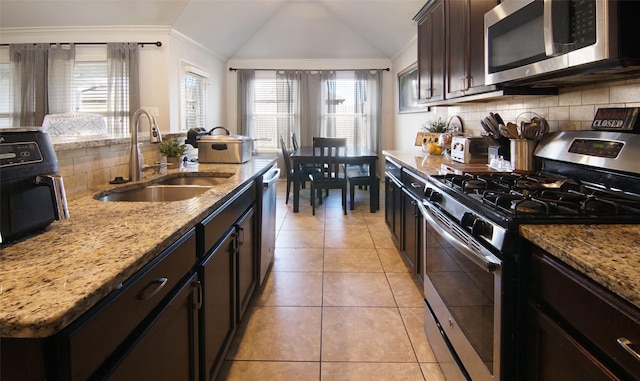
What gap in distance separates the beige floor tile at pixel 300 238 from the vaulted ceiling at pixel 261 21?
283cm

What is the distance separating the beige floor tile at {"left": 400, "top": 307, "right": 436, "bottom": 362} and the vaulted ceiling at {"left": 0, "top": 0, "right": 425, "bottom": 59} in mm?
3519

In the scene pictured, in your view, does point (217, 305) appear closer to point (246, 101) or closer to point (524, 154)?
point (524, 154)

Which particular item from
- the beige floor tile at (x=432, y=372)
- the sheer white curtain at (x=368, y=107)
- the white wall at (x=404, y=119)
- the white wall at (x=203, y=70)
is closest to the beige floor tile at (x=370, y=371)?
the beige floor tile at (x=432, y=372)

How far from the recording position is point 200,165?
9.14ft

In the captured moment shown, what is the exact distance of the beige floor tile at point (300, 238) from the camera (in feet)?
12.4

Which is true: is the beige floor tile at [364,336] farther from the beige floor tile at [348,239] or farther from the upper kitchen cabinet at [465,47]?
the upper kitchen cabinet at [465,47]

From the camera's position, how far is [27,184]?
0.95 m

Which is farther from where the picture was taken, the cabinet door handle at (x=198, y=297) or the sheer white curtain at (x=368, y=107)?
the sheer white curtain at (x=368, y=107)

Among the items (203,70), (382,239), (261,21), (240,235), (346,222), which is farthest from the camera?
(261,21)

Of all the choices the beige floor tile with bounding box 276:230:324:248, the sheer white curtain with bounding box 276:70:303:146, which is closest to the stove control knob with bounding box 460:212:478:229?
the beige floor tile with bounding box 276:230:324:248

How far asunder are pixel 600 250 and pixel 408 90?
5686mm

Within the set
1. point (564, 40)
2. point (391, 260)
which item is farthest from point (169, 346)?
point (391, 260)

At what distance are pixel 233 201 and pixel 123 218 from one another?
0.63 meters

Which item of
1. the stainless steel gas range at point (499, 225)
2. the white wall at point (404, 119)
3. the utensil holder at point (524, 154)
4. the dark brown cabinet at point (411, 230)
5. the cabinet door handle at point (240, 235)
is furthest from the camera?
the white wall at point (404, 119)
